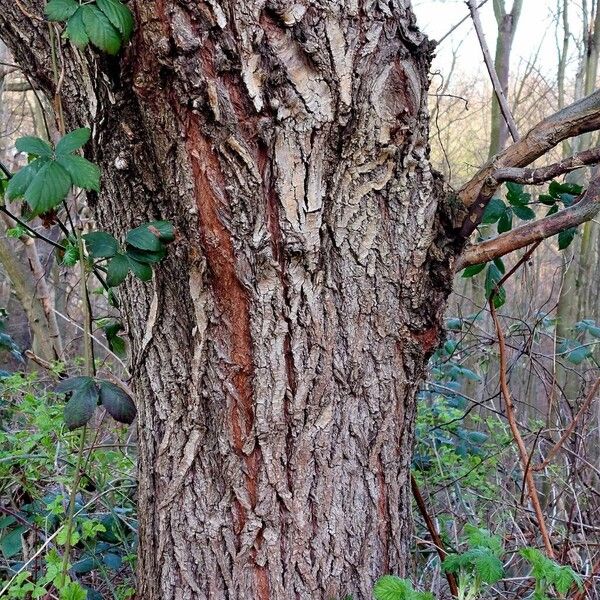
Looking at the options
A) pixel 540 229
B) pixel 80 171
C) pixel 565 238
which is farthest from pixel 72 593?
pixel 565 238

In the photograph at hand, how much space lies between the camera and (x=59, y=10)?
99 centimetres

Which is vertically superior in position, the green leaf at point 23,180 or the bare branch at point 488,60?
the bare branch at point 488,60

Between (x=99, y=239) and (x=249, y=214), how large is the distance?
320 mm

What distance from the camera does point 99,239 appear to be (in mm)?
1208

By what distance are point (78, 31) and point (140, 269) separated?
0.43 meters

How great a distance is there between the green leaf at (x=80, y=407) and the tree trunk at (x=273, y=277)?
0.39 ft

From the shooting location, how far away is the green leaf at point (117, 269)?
45.1 inches

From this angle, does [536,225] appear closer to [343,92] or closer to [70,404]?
[343,92]

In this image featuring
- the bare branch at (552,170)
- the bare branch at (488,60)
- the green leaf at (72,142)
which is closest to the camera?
the green leaf at (72,142)

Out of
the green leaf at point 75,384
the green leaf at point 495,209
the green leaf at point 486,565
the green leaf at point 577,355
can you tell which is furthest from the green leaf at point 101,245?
the green leaf at point 577,355

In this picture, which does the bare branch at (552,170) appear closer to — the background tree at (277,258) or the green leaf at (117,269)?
the background tree at (277,258)

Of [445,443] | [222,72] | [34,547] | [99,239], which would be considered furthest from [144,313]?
[445,443]

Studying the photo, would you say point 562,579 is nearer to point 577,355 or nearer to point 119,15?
point 119,15

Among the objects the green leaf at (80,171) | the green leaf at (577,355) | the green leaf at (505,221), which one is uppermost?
the green leaf at (505,221)
